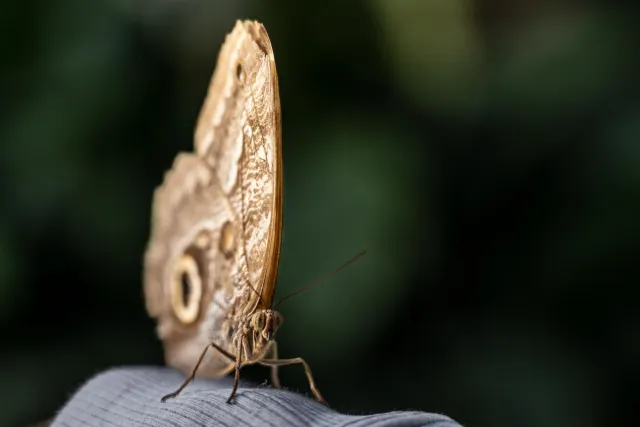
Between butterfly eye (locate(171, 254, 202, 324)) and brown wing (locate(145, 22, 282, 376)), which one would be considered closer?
brown wing (locate(145, 22, 282, 376))

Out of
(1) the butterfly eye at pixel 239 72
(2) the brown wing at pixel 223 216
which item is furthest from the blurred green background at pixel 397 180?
(1) the butterfly eye at pixel 239 72

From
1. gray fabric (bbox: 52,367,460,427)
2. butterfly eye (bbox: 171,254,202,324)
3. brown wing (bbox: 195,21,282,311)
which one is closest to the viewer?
gray fabric (bbox: 52,367,460,427)

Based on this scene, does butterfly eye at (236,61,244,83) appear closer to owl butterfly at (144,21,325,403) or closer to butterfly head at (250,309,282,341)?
owl butterfly at (144,21,325,403)

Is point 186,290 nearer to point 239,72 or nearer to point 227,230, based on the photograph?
point 227,230

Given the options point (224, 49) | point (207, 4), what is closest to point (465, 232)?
point (207, 4)

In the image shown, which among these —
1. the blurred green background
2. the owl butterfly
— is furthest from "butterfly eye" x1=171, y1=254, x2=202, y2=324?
the blurred green background

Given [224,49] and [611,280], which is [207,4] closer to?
[224,49]

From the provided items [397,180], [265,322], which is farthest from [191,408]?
[397,180]

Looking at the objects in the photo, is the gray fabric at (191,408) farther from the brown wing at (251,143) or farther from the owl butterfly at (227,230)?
the brown wing at (251,143)
